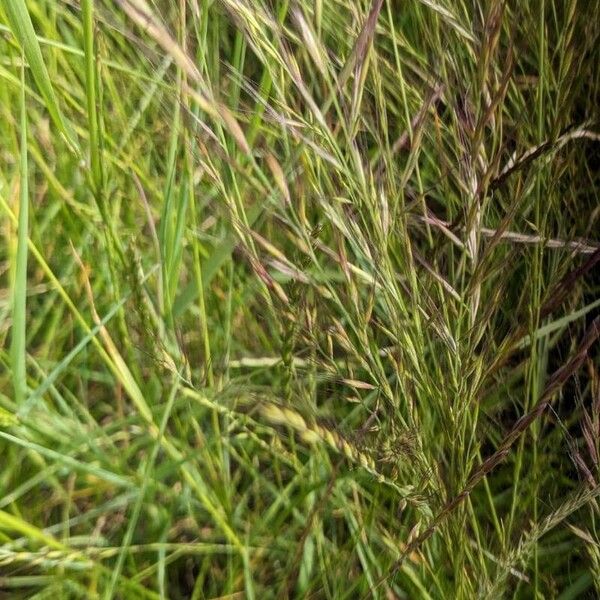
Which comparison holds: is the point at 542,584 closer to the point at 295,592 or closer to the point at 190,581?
the point at 295,592

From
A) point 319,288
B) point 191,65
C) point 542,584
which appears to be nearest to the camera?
point 191,65

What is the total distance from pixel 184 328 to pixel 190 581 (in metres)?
0.26

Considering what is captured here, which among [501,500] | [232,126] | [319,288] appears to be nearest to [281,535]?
[501,500]

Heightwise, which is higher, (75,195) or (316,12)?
(316,12)

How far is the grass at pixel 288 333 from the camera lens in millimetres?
471

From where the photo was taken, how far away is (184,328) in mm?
780

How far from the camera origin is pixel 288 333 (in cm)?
48

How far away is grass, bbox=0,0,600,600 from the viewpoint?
471 millimetres

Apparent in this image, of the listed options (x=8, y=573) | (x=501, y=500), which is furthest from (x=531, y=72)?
(x=8, y=573)

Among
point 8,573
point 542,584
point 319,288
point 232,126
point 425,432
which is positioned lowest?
point 542,584

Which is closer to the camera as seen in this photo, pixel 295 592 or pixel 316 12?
pixel 316 12

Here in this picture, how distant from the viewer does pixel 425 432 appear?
506 millimetres

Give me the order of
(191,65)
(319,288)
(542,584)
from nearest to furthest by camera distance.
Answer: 1. (191,65)
2. (319,288)
3. (542,584)

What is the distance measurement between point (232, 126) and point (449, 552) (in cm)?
33
